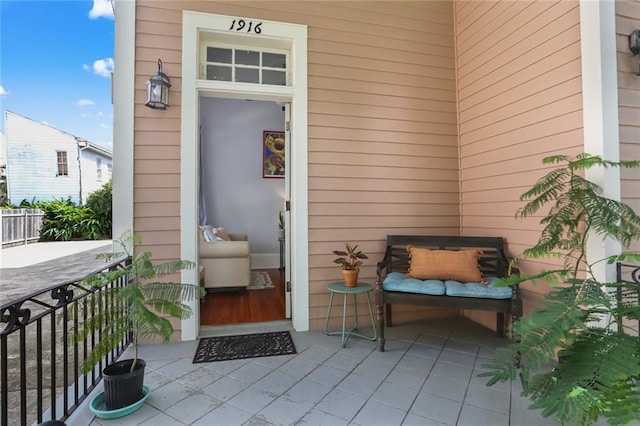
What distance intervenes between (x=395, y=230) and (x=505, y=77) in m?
1.71

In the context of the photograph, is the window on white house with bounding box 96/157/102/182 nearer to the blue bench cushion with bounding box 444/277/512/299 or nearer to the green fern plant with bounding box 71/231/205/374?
the green fern plant with bounding box 71/231/205/374

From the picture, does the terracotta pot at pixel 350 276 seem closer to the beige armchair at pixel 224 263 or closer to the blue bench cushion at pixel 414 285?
the blue bench cushion at pixel 414 285

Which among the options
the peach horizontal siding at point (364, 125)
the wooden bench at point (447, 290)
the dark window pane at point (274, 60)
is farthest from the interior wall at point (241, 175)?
the wooden bench at point (447, 290)

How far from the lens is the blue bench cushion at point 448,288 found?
2.27 metres

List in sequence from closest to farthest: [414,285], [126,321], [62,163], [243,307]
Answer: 1. [126,321]
2. [414,285]
3. [243,307]
4. [62,163]

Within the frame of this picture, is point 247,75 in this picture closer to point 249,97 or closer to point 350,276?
point 249,97

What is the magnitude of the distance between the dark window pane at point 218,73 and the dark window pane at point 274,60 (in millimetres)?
369

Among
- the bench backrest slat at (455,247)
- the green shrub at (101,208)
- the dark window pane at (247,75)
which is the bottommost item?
the bench backrest slat at (455,247)

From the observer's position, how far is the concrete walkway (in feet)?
14.4

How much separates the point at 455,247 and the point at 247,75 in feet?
8.78

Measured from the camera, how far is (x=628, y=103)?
6.40 ft

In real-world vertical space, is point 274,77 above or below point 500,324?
above

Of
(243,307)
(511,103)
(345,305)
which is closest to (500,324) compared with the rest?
(345,305)

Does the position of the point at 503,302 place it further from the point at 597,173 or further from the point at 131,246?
the point at 131,246
